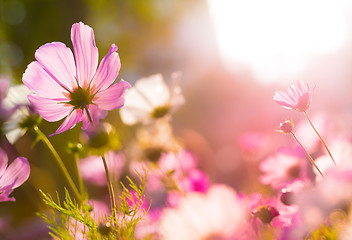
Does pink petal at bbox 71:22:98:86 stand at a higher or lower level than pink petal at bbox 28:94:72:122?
higher

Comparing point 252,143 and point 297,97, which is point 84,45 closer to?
point 297,97

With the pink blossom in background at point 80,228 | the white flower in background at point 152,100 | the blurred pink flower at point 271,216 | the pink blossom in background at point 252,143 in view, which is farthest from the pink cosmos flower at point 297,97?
the pink blossom in background at point 252,143

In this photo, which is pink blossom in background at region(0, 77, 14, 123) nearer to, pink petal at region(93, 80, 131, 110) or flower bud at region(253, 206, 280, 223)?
pink petal at region(93, 80, 131, 110)

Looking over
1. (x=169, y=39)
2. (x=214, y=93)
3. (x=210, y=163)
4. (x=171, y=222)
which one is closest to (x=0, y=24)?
(x=169, y=39)

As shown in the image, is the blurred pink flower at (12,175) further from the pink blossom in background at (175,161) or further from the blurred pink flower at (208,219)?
the pink blossom in background at (175,161)

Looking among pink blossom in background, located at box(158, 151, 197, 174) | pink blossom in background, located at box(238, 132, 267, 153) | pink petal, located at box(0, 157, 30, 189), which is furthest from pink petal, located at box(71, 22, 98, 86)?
pink blossom in background, located at box(238, 132, 267, 153)

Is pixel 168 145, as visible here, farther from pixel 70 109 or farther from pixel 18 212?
pixel 18 212
